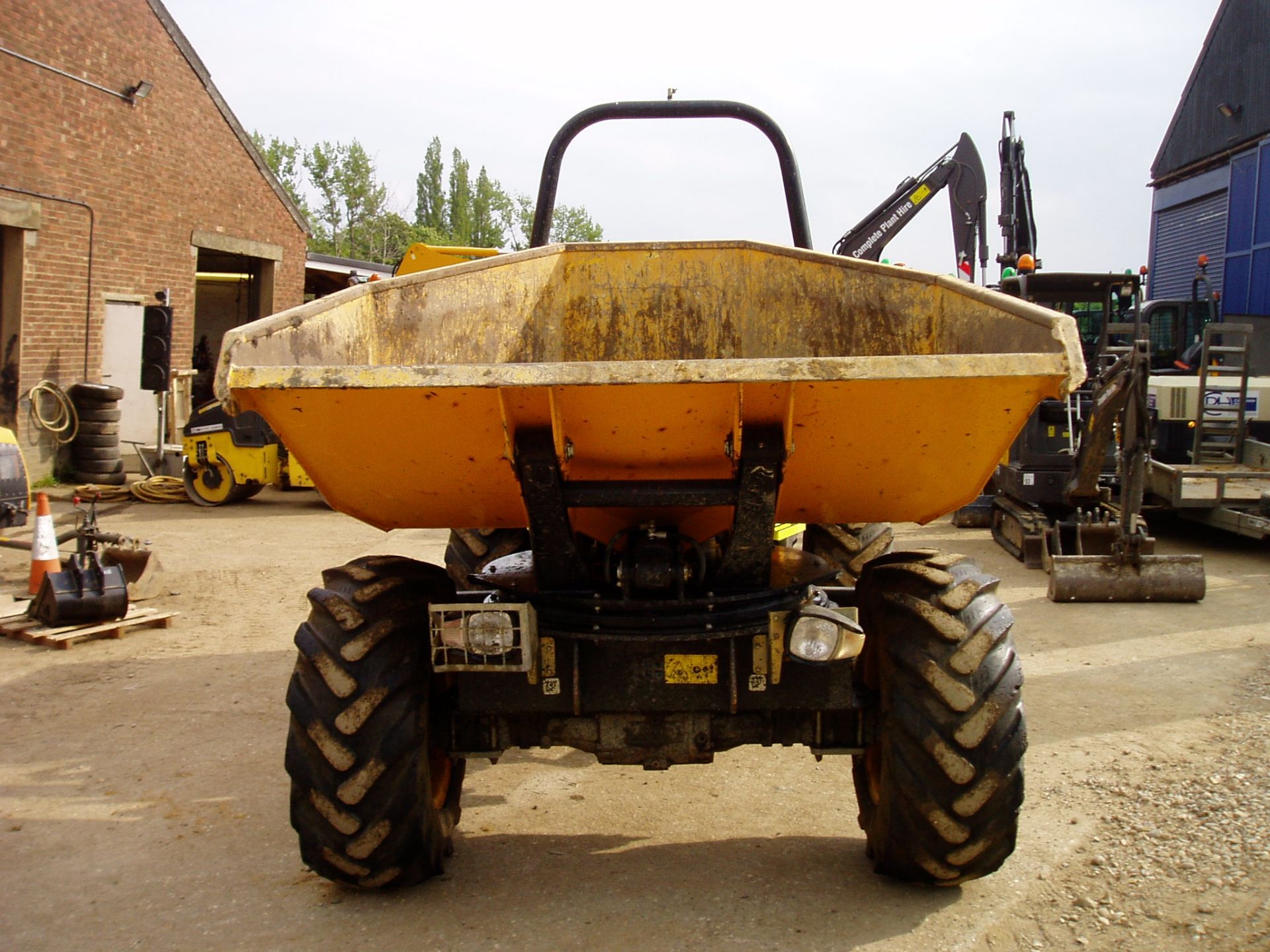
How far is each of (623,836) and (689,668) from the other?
103 centimetres

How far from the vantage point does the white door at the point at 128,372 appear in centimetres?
1481

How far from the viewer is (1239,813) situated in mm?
4188

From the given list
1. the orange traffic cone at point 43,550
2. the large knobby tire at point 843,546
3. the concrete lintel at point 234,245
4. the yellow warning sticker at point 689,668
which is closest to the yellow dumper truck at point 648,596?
A: the yellow warning sticker at point 689,668

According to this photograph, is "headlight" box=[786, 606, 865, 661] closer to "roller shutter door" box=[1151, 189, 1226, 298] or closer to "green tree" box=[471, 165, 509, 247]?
"roller shutter door" box=[1151, 189, 1226, 298]

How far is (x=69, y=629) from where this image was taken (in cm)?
675

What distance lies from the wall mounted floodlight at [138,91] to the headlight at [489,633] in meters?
13.7

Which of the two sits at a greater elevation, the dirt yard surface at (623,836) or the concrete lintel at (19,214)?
the concrete lintel at (19,214)

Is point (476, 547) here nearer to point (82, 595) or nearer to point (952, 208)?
point (82, 595)

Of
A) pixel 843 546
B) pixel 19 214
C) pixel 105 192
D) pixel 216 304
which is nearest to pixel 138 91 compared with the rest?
pixel 105 192

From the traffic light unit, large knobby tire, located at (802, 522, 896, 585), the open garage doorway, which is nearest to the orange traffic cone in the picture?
large knobby tire, located at (802, 522, 896, 585)

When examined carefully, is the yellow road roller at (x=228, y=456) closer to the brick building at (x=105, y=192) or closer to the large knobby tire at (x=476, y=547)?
the brick building at (x=105, y=192)

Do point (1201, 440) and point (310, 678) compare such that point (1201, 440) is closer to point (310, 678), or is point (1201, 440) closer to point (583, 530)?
point (583, 530)

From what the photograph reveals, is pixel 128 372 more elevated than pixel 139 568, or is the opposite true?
pixel 128 372

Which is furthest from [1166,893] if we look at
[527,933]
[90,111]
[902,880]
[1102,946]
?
[90,111]
